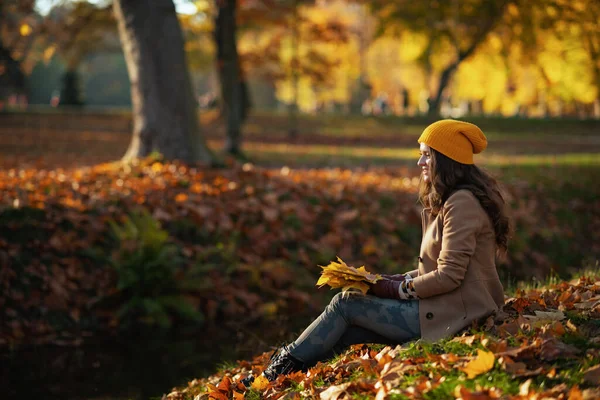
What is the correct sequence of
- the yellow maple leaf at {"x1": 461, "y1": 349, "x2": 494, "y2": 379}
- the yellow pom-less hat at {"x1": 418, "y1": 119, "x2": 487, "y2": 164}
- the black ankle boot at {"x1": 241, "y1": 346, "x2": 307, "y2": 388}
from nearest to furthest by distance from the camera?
the yellow maple leaf at {"x1": 461, "y1": 349, "x2": 494, "y2": 379} < the yellow pom-less hat at {"x1": 418, "y1": 119, "x2": 487, "y2": 164} < the black ankle boot at {"x1": 241, "y1": 346, "x2": 307, "y2": 388}

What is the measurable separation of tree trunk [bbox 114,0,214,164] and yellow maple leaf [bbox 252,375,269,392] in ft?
25.5

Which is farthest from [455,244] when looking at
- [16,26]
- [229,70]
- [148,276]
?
[229,70]

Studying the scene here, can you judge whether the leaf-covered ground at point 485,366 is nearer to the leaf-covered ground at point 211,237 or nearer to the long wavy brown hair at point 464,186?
the long wavy brown hair at point 464,186

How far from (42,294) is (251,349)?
2.66 metres

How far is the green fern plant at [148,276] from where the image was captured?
8.87m

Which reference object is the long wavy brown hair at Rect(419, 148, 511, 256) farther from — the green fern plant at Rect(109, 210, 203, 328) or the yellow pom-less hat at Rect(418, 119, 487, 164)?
the green fern plant at Rect(109, 210, 203, 328)

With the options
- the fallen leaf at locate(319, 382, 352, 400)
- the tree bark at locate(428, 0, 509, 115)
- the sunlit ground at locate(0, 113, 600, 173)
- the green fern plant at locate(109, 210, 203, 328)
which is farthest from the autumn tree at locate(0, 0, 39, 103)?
the tree bark at locate(428, 0, 509, 115)

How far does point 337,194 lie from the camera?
12094 mm

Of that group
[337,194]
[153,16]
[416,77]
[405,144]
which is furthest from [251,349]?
[416,77]

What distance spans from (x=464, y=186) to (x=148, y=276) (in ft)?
17.1

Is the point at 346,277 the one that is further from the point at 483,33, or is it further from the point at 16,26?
the point at 483,33

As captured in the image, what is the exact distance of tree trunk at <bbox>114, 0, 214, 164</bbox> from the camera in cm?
1216

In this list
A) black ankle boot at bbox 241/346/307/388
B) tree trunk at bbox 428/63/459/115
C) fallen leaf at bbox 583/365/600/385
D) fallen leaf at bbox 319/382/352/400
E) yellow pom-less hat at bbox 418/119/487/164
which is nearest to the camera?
fallen leaf at bbox 583/365/600/385

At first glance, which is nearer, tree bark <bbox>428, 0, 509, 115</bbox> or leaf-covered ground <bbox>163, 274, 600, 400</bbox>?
leaf-covered ground <bbox>163, 274, 600, 400</bbox>
